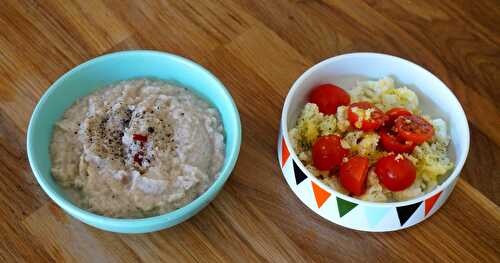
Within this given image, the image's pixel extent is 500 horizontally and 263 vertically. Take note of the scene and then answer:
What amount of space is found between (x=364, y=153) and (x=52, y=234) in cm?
53

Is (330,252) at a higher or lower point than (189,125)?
lower

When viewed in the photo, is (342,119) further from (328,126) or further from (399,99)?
(399,99)

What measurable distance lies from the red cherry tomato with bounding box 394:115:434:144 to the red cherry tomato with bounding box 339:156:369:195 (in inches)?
3.2

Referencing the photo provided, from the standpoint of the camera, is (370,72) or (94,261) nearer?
(94,261)

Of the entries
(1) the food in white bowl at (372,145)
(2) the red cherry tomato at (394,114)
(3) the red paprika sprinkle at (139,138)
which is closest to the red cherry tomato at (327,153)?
(1) the food in white bowl at (372,145)

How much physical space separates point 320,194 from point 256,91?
11.3 inches

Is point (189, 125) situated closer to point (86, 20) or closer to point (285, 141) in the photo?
point (285, 141)

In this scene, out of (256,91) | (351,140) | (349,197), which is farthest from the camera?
(256,91)

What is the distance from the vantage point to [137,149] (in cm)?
94

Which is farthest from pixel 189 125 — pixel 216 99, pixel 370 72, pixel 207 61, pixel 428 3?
pixel 428 3

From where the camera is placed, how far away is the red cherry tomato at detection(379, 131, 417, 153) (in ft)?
3.15

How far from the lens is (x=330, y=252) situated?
934 mm

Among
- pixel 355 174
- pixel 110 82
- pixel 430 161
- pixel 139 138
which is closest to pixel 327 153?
pixel 355 174

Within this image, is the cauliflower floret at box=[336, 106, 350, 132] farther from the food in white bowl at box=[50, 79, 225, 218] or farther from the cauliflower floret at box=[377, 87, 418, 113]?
the food in white bowl at box=[50, 79, 225, 218]
